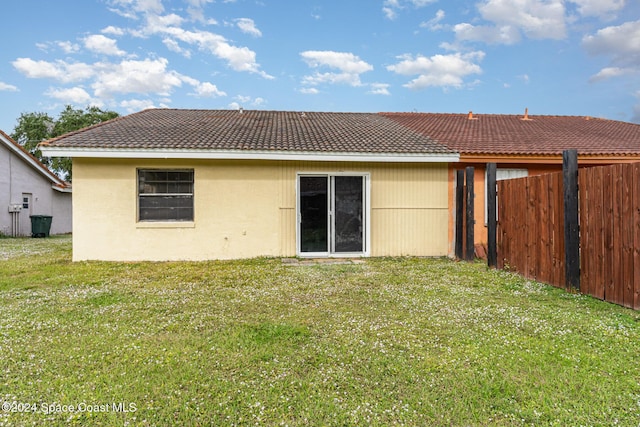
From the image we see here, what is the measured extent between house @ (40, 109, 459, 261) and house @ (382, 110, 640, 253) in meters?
0.89

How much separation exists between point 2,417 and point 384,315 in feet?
11.7

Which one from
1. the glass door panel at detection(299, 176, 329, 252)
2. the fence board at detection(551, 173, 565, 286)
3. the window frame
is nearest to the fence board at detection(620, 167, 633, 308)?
the fence board at detection(551, 173, 565, 286)

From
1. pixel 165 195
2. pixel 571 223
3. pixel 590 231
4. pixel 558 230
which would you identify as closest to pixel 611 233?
pixel 590 231

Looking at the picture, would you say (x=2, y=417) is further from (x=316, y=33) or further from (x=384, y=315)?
(x=316, y=33)

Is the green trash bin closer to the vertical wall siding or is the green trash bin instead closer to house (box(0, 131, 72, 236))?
house (box(0, 131, 72, 236))

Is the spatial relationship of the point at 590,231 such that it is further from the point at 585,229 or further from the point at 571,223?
the point at 571,223

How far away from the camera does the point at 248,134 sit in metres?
10.2

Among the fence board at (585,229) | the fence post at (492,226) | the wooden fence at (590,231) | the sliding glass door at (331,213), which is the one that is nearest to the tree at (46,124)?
the sliding glass door at (331,213)

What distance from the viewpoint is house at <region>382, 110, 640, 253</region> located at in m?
9.62

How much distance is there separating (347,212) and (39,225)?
16295mm

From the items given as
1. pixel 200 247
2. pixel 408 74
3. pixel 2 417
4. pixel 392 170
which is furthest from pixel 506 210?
pixel 408 74

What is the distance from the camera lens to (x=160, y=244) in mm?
8977

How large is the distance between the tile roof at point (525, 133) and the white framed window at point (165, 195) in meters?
7.02

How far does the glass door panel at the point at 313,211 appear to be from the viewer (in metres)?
9.34
